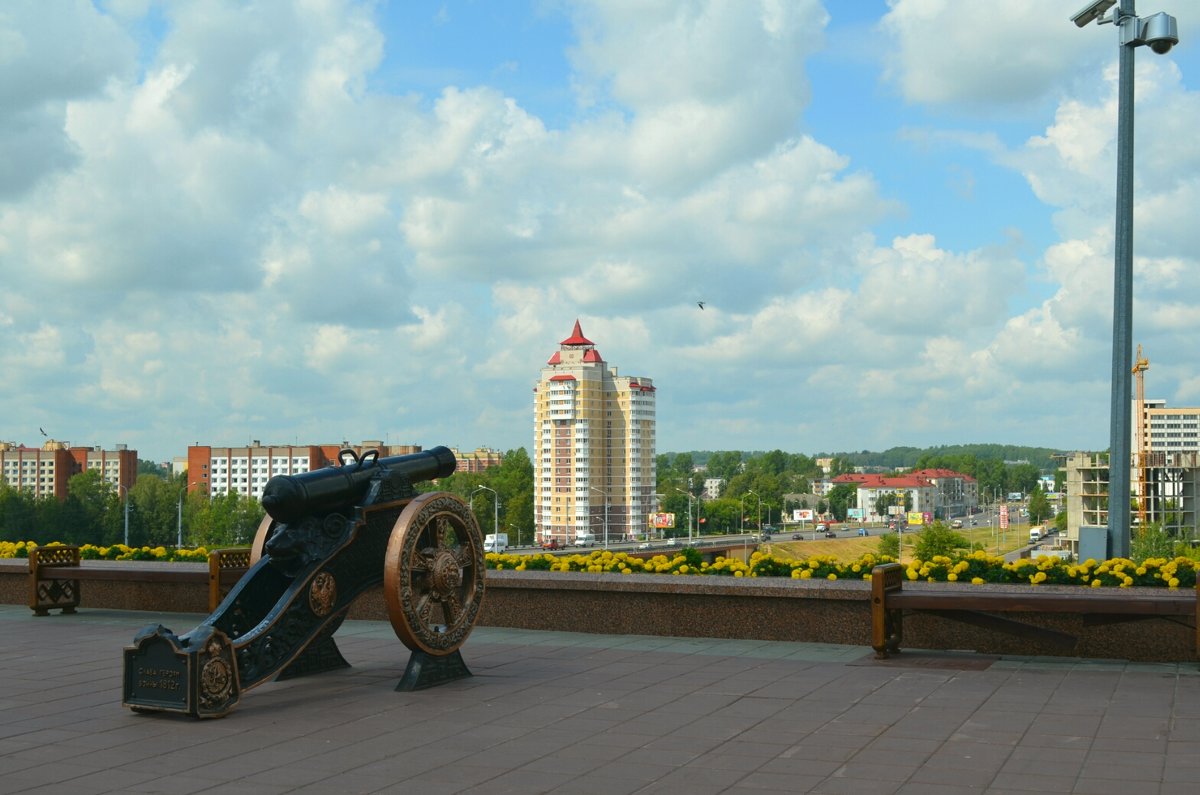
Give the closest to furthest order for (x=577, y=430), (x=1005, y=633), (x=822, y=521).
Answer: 1. (x=1005, y=633)
2. (x=577, y=430)
3. (x=822, y=521)

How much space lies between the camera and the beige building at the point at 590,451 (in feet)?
437

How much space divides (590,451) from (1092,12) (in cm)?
12163

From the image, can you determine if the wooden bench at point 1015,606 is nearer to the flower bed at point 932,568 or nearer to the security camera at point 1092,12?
the flower bed at point 932,568

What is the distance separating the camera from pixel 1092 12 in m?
13.2

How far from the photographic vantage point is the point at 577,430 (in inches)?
5285

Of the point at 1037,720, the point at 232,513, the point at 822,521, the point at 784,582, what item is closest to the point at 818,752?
the point at 1037,720

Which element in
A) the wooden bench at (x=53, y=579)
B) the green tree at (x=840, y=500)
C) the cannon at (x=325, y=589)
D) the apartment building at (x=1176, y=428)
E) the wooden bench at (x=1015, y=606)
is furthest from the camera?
the green tree at (x=840, y=500)

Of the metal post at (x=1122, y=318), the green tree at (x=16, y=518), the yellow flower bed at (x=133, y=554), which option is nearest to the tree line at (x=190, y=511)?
the green tree at (x=16, y=518)

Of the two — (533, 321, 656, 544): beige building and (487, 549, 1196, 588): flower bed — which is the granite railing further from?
(533, 321, 656, 544): beige building

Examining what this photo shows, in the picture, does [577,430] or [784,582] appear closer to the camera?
[784,582]

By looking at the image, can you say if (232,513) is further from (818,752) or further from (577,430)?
(818,752)

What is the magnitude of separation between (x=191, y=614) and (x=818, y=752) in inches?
382

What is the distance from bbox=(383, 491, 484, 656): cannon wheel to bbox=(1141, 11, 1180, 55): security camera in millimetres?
8520

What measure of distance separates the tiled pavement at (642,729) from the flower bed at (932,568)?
3.43ft
